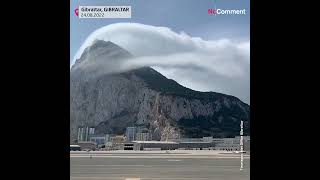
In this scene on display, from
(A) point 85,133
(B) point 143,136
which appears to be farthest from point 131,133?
(A) point 85,133

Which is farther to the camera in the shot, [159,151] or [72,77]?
[159,151]

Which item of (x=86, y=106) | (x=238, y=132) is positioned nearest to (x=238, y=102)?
(x=238, y=132)

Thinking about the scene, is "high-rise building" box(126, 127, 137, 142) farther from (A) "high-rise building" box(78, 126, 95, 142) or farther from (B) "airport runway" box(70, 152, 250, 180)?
(A) "high-rise building" box(78, 126, 95, 142)

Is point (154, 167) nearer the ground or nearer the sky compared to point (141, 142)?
nearer the ground

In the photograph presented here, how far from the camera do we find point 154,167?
10.5ft

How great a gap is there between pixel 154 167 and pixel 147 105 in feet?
1.70

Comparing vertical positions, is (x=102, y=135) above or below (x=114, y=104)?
below

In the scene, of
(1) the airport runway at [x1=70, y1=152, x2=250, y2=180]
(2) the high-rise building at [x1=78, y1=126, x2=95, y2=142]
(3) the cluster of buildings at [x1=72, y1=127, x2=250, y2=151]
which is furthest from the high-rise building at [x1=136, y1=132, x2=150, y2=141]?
(2) the high-rise building at [x1=78, y1=126, x2=95, y2=142]

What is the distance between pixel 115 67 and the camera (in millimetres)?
3201

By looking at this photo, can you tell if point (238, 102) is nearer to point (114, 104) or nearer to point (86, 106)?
point (114, 104)

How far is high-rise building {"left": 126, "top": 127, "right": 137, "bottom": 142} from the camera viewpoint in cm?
303

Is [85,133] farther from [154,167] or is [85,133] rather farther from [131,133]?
[154,167]

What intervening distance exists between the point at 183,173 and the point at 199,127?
0.42 meters

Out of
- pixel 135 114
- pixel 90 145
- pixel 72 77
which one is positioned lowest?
pixel 90 145
